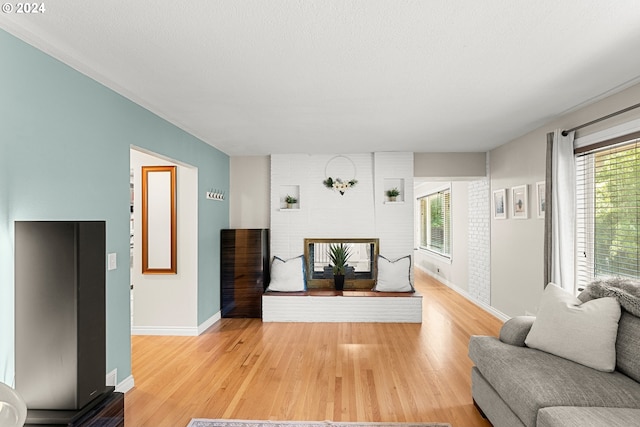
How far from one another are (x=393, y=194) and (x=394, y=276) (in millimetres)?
1301

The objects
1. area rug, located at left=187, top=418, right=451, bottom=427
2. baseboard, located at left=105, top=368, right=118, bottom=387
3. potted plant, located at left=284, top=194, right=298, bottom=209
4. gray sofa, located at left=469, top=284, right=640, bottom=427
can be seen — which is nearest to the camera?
gray sofa, located at left=469, top=284, right=640, bottom=427

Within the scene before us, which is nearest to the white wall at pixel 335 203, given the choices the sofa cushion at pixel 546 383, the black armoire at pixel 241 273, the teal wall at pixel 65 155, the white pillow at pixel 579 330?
the black armoire at pixel 241 273

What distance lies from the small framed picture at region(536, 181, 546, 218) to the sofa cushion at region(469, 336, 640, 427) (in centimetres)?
226

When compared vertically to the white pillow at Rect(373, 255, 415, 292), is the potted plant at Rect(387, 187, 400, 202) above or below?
above

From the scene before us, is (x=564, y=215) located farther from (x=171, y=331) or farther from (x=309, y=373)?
(x=171, y=331)

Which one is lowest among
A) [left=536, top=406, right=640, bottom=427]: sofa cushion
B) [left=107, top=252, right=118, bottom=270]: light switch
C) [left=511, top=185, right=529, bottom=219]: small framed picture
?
[left=536, top=406, right=640, bottom=427]: sofa cushion

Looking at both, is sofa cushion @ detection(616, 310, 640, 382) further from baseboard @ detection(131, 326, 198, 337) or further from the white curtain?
baseboard @ detection(131, 326, 198, 337)

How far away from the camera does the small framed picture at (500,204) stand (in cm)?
516

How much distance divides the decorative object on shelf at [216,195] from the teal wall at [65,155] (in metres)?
1.26

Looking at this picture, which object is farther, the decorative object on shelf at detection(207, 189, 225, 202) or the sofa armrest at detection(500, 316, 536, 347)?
the decorative object on shelf at detection(207, 189, 225, 202)

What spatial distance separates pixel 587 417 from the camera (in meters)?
1.74

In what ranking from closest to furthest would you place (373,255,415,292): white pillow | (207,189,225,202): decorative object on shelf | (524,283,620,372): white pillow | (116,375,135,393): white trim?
(524,283,620,372): white pillow → (116,375,135,393): white trim → (207,189,225,202): decorative object on shelf → (373,255,415,292): white pillow

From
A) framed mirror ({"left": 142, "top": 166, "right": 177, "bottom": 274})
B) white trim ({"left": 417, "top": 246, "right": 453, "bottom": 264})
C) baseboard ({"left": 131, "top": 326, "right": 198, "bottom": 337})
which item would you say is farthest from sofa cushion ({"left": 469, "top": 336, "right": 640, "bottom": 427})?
white trim ({"left": 417, "top": 246, "right": 453, "bottom": 264})

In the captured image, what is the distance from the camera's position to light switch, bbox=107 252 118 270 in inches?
114
